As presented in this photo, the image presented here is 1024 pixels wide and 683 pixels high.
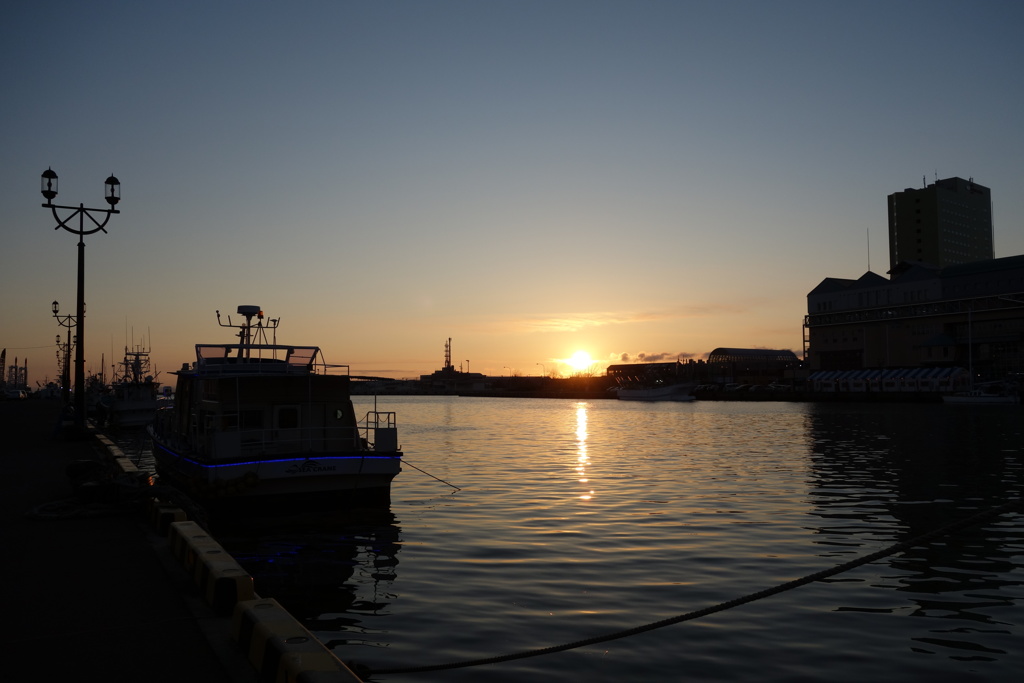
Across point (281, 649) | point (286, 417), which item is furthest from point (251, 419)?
point (281, 649)

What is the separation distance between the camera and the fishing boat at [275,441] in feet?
66.5

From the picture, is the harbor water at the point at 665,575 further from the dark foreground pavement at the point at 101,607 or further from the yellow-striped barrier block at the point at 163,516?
the dark foreground pavement at the point at 101,607

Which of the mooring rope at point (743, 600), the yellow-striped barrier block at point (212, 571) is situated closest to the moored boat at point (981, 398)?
the mooring rope at point (743, 600)

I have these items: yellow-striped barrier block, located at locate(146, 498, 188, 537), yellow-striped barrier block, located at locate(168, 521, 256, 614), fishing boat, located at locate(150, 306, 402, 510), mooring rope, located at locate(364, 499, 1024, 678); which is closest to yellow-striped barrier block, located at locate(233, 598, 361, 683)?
yellow-striped barrier block, located at locate(168, 521, 256, 614)

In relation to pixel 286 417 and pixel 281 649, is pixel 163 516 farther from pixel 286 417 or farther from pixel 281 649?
pixel 281 649

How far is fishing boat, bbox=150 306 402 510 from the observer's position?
20.3 m

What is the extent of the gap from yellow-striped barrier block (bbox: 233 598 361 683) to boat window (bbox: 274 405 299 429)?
14.3m

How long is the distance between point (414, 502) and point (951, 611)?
16.3 m

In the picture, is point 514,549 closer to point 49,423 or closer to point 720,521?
point 720,521

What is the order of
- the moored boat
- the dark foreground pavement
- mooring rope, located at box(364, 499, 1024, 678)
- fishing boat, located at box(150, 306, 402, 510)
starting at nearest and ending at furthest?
the dark foreground pavement → mooring rope, located at box(364, 499, 1024, 678) → fishing boat, located at box(150, 306, 402, 510) → the moored boat

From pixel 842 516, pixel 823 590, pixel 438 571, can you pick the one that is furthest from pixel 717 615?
pixel 842 516

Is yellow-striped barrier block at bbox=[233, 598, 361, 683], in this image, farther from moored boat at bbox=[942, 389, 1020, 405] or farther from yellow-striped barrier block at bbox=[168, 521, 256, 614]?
moored boat at bbox=[942, 389, 1020, 405]

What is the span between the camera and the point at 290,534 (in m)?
19.5

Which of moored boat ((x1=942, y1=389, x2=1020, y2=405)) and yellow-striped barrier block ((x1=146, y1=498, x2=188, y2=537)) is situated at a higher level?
moored boat ((x1=942, y1=389, x2=1020, y2=405))
